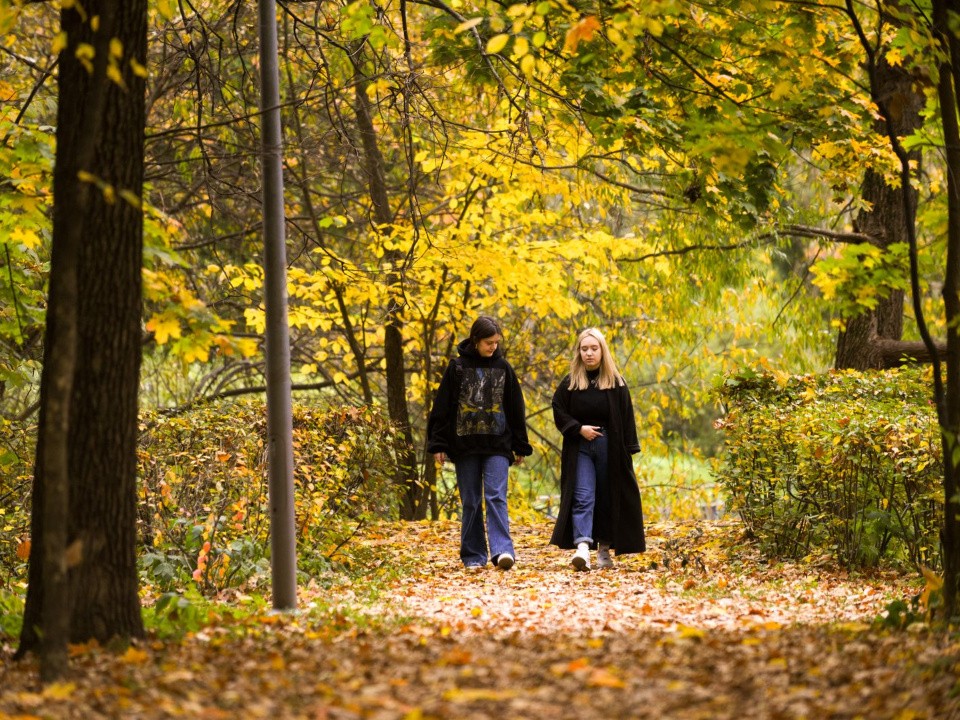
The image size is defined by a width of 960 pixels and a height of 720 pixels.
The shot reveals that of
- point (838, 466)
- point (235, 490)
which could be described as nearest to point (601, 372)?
point (838, 466)

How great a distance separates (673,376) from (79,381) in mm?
11719

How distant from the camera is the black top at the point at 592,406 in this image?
29.8 ft

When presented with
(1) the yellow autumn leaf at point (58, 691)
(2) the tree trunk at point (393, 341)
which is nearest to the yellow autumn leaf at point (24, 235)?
(1) the yellow autumn leaf at point (58, 691)

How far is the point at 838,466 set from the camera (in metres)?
8.07

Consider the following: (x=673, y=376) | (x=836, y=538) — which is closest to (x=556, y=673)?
(x=836, y=538)

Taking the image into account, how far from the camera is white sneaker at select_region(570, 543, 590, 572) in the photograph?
8750 mm

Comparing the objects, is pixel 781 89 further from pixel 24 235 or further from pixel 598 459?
pixel 24 235

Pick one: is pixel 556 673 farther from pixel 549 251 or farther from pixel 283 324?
pixel 549 251

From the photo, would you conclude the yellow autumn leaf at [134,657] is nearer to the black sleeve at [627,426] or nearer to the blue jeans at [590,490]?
the blue jeans at [590,490]

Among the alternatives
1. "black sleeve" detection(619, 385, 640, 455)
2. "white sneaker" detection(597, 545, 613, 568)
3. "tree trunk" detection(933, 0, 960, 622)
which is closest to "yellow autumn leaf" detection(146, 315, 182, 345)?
"tree trunk" detection(933, 0, 960, 622)

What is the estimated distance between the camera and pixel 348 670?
174 inches

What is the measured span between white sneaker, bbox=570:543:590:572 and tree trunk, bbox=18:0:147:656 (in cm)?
452

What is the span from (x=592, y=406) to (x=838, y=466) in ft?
6.75

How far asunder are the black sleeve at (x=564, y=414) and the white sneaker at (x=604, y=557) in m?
1.02
